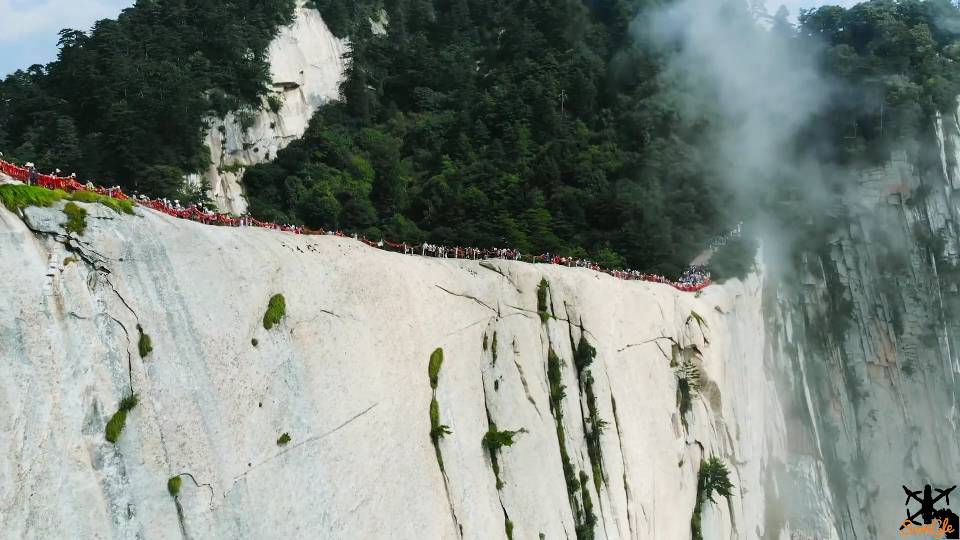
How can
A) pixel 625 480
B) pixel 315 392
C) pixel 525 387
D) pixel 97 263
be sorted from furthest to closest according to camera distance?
pixel 625 480 < pixel 525 387 < pixel 315 392 < pixel 97 263

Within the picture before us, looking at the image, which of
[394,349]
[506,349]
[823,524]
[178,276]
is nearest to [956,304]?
[823,524]

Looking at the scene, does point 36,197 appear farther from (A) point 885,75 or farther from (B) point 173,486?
(A) point 885,75

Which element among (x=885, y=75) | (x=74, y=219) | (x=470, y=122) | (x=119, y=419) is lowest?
(x=119, y=419)

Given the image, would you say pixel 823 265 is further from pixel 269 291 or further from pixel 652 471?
pixel 269 291

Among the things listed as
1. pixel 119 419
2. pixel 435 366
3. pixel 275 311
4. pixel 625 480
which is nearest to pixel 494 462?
pixel 435 366

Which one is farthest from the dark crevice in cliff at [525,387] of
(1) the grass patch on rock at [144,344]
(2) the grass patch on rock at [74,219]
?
(2) the grass patch on rock at [74,219]

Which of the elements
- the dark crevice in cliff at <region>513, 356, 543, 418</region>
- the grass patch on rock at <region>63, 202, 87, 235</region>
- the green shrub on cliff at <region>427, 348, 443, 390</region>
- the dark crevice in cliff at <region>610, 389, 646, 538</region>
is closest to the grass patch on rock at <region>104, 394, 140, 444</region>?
the grass patch on rock at <region>63, 202, 87, 235</region>

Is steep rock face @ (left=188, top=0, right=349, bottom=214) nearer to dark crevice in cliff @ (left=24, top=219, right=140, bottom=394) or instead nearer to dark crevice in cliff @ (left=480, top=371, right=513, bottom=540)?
dark crevice in cliff @ (left=480, top=371, right=513, bottom=540)

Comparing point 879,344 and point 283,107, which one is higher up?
point 283,107
